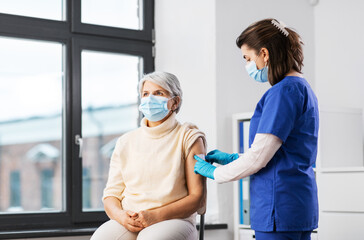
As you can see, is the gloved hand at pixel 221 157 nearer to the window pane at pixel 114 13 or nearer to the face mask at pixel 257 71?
the face mask at pixel 257 71

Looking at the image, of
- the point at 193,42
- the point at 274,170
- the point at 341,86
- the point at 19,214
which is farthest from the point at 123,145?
the point at 341,86

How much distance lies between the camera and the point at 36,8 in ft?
10.2

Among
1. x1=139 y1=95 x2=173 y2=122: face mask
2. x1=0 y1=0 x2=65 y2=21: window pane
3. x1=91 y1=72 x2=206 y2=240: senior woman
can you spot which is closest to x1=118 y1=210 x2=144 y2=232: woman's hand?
x1=91 y1=72 x2=206 y2=240: senior woman

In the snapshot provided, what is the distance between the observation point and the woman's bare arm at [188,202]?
2.02 meters

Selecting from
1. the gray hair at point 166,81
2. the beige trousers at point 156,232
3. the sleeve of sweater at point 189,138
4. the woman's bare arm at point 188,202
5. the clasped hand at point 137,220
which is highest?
the gray hair at point 166,81

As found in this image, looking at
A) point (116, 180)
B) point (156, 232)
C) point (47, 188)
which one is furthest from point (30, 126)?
point (156, 232)

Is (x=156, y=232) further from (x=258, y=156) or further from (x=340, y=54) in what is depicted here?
(x=340, y=54)

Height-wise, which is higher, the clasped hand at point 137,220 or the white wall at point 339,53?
the white wall at point 339,53

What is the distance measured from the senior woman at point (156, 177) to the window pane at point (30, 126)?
96 cm

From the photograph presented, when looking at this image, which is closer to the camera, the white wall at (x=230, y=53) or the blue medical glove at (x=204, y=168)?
the blue medical glove at (x=204, y=168)

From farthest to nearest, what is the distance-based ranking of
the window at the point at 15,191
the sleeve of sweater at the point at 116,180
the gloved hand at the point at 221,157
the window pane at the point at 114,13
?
the window pane at the point at 114,13
the window at the point at 15,191
the sleeve of sweater at the point at 116,180
the gloved hand at the point at 221,157

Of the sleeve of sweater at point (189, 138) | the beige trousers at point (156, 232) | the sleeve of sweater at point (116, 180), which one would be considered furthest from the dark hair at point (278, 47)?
the sleeve of sweater at point (116, 180)

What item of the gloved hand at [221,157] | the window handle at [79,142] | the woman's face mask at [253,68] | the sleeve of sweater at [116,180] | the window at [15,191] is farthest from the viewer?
the window handle at [79,142]

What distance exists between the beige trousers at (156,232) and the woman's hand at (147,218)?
2cm
